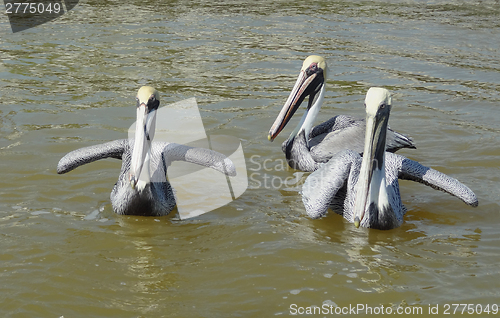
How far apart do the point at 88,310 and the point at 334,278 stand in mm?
1712

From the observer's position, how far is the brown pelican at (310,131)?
21.9 ft

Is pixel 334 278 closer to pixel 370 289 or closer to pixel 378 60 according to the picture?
pixel 370 289

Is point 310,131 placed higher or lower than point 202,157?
lower

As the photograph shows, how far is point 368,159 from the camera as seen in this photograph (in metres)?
4.80

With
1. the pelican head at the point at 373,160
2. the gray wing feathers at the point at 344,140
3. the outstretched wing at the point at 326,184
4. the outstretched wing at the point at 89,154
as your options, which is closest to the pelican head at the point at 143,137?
the outstretched wing at the point at 89,154

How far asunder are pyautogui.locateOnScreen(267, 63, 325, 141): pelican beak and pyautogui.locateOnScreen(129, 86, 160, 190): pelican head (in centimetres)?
208

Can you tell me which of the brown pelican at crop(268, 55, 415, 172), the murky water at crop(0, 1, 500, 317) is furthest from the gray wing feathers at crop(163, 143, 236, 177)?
the brown pelican at crop(268, 55, 415, 172)

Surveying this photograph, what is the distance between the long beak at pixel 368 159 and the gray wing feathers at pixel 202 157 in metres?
1.15

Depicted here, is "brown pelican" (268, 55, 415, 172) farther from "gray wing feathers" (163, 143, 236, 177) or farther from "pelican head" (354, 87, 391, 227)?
"pelican head" (354, 87, 391, 227)

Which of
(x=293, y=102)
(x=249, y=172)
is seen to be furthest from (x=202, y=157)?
(x=293, y=102)

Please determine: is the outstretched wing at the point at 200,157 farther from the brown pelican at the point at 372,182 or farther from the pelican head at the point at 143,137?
the brown pelican at the point at 372,182

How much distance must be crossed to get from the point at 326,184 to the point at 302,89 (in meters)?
2.18

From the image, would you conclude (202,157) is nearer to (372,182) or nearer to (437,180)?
(372,182)

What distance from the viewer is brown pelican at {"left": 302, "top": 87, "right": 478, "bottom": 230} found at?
484 cm
